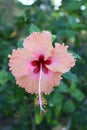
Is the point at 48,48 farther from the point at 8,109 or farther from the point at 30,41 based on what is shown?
the point at 8,109

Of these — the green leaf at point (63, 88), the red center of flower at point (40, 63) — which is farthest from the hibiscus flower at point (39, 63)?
the green leaf at point (63, 88)

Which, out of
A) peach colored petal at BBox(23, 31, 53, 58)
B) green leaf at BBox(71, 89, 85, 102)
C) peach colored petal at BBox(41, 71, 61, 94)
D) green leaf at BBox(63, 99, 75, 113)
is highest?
green leaf at BBox(71, 89, 85, 102)

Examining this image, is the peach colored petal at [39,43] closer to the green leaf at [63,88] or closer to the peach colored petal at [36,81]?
the peach colored petal at [36,81]

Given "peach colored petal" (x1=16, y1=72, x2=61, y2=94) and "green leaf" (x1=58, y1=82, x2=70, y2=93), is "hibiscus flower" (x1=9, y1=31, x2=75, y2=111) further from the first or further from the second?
"green leaf" (x1=58, y1=82, x2=70, y2=93)

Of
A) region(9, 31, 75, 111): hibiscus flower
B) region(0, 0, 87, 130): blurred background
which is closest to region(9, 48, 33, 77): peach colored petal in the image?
region(9, 31, 75, 111): hibiscus flower

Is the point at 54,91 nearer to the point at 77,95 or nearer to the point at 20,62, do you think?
the point at 77,95

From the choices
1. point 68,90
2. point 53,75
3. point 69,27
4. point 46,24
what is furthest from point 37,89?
point 46,24

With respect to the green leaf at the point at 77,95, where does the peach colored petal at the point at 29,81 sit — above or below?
below
